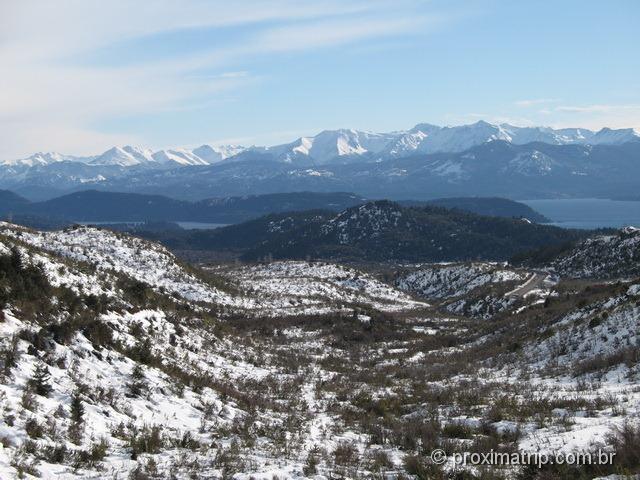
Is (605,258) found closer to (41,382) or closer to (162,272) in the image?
(162,272)

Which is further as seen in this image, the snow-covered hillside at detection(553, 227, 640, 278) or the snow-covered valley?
the snow-covered hillside at detection(553, 227, 640, 278)

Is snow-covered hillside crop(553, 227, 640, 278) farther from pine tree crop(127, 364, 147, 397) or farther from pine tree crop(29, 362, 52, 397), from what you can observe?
pine tree crop(29, 362, 52, 397)

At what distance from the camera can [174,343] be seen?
2223 cm

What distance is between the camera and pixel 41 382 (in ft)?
38.8

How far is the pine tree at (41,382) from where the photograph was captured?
11.7 metres

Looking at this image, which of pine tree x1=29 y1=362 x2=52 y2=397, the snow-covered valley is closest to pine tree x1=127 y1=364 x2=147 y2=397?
the snow-covered valley

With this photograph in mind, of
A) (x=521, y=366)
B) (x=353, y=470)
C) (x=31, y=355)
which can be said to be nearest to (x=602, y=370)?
(x=521, y=366)

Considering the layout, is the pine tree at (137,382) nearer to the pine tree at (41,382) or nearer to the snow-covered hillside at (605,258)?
the pine tree at (41,382)

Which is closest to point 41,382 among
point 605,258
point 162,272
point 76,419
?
point 76,419

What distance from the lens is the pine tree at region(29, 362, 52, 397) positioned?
38.3ft

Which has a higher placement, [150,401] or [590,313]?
[150,401]

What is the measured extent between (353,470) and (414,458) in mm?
1252

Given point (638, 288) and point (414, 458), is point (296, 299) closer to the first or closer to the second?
point (638, 288)

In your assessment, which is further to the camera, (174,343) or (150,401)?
(174,343)
